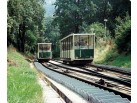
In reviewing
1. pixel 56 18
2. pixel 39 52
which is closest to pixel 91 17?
pixel 56 18

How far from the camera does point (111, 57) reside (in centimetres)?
2798

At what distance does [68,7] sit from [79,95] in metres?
50.0

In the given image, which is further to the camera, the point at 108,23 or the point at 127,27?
the point at 108,23

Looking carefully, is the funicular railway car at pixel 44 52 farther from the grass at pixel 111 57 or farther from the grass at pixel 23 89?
the grass at pixel 23 89

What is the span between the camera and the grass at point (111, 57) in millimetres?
24000

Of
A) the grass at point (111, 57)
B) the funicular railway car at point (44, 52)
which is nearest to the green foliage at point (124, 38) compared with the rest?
the grass at point (111, 57)

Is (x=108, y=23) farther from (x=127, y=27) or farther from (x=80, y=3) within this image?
(x=127, y=27)

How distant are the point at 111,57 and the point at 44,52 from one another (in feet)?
53.1

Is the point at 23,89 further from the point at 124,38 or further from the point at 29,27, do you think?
the point at 29,27

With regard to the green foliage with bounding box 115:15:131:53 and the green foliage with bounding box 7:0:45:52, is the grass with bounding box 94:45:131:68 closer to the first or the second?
the green foliage with bounding box 115:15:131:53

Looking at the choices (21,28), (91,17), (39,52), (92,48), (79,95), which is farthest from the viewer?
(91,17)

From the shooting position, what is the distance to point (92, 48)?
28281 mm

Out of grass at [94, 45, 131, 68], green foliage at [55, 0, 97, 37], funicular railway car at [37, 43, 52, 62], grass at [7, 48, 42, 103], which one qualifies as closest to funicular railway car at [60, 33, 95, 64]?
grass at [94, 45, 131, 68]
